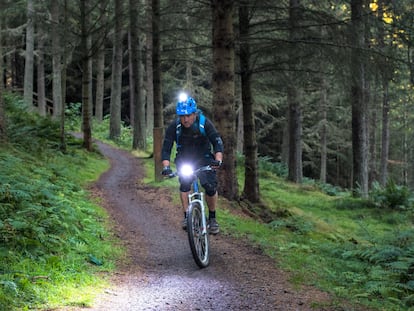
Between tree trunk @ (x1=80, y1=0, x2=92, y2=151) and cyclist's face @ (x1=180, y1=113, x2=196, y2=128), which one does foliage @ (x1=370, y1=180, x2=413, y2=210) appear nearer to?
cyclist's face @ (x1=180, y1=113, x2=196, y2=128)

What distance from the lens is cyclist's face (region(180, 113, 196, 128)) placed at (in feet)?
20.0

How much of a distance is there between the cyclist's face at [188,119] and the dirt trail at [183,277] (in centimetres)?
196

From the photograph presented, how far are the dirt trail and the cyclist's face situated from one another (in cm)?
196

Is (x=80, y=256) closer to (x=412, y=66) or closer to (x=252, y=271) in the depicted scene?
(x=252, y=271)

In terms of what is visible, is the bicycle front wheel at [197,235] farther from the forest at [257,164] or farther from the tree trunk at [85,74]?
the tree trunk at [85,74]

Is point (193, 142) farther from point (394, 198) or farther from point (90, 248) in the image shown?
point (394, 198)

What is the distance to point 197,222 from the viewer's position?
6043mm

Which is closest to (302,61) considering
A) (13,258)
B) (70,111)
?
(13,258)

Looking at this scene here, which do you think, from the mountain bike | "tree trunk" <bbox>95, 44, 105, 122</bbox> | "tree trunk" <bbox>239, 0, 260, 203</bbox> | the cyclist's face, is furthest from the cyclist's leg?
"tree trunk" <bbox>95, 44, 105, 122</bbox>

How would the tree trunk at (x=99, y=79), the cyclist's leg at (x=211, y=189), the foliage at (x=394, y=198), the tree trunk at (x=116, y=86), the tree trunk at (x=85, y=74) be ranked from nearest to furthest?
the cyclist's leg at (x=211, y=189)
the foliage at (x=394, y=198)
the tree trunk at (x=85, y=74)
the tree trunk at (x=116, y=86)
the tree trunk at (x=99, y=79)

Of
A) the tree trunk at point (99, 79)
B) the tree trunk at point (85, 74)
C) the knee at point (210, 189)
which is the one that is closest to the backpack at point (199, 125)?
the knee at point (210, 189)

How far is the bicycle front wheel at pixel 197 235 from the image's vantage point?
565 centimetres

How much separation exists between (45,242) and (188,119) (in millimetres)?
2448

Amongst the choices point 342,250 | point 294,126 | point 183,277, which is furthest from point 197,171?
point 294,126
